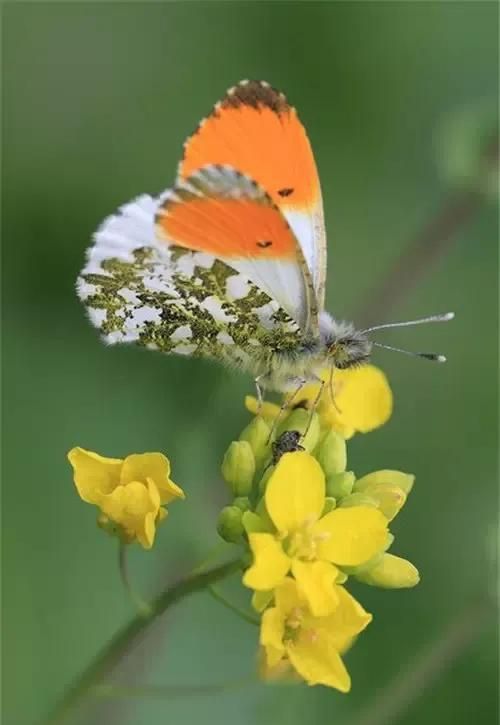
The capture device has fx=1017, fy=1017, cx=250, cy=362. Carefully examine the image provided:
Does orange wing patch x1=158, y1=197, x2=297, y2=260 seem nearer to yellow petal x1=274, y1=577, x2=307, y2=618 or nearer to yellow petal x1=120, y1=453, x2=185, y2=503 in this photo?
yellow petal x1=120, y1=453, x2=185, y2=503

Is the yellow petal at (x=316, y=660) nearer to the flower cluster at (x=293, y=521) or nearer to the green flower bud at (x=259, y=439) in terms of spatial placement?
the flower cluster at (x=293, y=521)

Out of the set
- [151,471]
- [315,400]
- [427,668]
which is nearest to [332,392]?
[315,400]

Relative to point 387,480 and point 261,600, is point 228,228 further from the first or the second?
point 261,600

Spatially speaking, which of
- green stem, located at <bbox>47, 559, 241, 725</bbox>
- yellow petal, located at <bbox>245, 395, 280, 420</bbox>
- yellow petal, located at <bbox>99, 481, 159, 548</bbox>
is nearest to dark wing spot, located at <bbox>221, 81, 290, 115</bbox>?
yellow petal, located at <bbox>245, 395, 280, 420</bbox>

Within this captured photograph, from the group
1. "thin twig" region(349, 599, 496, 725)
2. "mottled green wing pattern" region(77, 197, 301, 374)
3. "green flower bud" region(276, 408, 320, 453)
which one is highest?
"mottled green wing pattern" region(77, 197, 301, 374)

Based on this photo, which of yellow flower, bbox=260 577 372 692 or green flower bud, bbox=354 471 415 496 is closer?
yellow flower, bbox=260 577 372 692
